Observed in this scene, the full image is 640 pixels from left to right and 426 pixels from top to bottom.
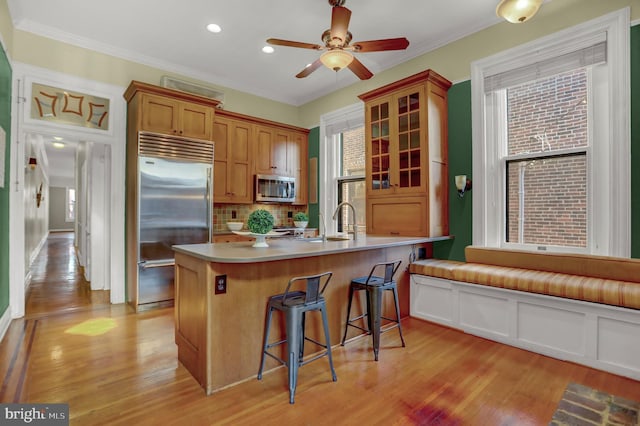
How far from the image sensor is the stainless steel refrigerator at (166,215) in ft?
12.9

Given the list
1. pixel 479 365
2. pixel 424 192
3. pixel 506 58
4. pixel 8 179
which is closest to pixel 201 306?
pixel 479 365

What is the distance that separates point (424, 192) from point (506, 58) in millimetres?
1659

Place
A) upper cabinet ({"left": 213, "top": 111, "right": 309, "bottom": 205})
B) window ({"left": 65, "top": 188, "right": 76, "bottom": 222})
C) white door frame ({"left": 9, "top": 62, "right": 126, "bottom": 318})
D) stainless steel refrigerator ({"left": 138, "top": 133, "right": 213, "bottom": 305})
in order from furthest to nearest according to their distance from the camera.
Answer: window ({"left": 65, "top": 188, "right": 76, "bottom": 222})
upper cabinet ({"left": 213, "top": 111, "right": 309, "bottom": 205})
stainless steel refrigerator ({"left": 138, "top": 133, "right": 213, "bottom": 305})
white door frame ({"left": 9, "top": 62, "right": 126, "bottom": 318})

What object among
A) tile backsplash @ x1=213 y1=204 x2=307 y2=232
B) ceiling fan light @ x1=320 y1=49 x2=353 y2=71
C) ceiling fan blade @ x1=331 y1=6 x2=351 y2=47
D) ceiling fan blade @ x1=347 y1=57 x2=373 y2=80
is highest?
ceiling fan blade @ x1=331 y1=6 x2=351 y2=47

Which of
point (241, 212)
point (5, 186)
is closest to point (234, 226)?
point (241, 212)

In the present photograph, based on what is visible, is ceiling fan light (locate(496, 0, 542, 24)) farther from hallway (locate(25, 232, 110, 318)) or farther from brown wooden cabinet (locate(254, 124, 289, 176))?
hallway (locate(25, 232, 110, 318))

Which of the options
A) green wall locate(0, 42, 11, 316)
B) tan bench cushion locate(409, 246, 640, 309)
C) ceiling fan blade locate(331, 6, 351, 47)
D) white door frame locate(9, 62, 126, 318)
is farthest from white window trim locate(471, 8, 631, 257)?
green wall locate(0, 42, 11, 316)

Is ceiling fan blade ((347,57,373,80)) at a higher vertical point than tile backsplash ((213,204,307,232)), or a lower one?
higher

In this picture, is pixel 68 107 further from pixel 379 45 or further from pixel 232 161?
pixel 379 45

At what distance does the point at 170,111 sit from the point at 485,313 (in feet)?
14.0

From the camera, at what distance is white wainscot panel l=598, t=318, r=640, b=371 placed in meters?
2.34

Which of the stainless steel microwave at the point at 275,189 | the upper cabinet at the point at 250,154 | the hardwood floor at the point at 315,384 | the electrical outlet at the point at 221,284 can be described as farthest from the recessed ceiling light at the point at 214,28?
the hardwood floor at the point at 315,384

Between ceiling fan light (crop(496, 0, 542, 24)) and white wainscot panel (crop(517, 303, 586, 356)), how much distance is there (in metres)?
2.29

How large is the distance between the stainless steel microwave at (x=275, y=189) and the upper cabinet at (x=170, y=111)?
1.20 m
